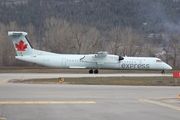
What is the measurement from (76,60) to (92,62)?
7.02ft

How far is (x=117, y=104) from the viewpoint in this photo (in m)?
17.9

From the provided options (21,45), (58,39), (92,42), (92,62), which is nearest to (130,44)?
(92,42)

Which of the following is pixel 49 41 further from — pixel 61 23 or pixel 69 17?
pixel 69 17

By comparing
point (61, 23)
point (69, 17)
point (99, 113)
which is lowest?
point (99, 113)

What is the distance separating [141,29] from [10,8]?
73.3 m

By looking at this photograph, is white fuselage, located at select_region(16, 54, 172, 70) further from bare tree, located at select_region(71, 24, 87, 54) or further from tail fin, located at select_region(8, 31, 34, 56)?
bare tree, located at select_region(71, 24, 87, 54)

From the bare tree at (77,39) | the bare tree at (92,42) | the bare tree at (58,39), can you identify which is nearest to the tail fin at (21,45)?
the bare tree at (58,39)

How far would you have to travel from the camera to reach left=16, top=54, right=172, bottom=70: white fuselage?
49647mm

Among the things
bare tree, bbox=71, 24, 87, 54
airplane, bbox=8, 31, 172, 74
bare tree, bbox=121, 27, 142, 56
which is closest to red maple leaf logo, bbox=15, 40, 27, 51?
airplane, bbox=8, 31, 172, 74

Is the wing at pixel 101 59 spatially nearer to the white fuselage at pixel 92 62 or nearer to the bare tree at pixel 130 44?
the white fuselage at pixel 92 62

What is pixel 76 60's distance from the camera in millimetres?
50531

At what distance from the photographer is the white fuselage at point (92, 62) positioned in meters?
49.6

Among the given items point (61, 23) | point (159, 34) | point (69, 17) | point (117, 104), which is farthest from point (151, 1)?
point (117, 104)

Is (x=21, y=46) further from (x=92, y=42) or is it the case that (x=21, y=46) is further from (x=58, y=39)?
(x=92, y=42)
